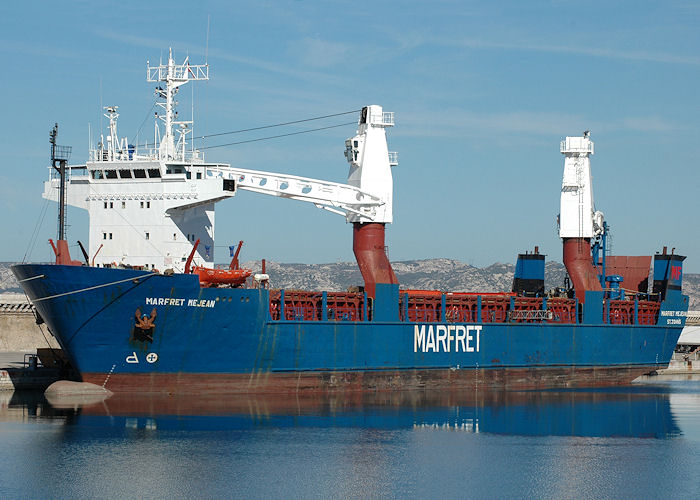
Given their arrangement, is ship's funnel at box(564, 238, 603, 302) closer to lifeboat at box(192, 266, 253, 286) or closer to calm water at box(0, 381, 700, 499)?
calm water at box(0, 381, 700, 499)

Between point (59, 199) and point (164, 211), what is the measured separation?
3734mm

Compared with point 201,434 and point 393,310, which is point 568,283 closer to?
point 393,310

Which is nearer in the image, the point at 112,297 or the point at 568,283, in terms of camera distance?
the point at 112,297

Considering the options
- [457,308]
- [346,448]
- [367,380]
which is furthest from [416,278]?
[346,448]

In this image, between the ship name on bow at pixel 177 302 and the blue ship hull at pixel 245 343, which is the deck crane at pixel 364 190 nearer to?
the blue ship hull at pixel 245 343

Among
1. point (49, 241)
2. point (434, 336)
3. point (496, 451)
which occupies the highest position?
point (49, 241)

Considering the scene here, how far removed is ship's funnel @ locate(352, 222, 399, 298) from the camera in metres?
39.5

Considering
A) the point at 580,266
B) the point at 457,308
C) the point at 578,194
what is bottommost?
the point at 457,308

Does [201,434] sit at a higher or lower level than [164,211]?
lower

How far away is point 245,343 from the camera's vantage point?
35.1 metres

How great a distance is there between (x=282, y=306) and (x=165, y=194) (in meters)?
6.14

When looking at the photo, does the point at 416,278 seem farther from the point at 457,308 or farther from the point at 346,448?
the point at 346,448

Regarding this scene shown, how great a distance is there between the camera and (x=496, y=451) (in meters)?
28.2

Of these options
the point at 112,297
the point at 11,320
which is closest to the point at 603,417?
the point at 112,297
